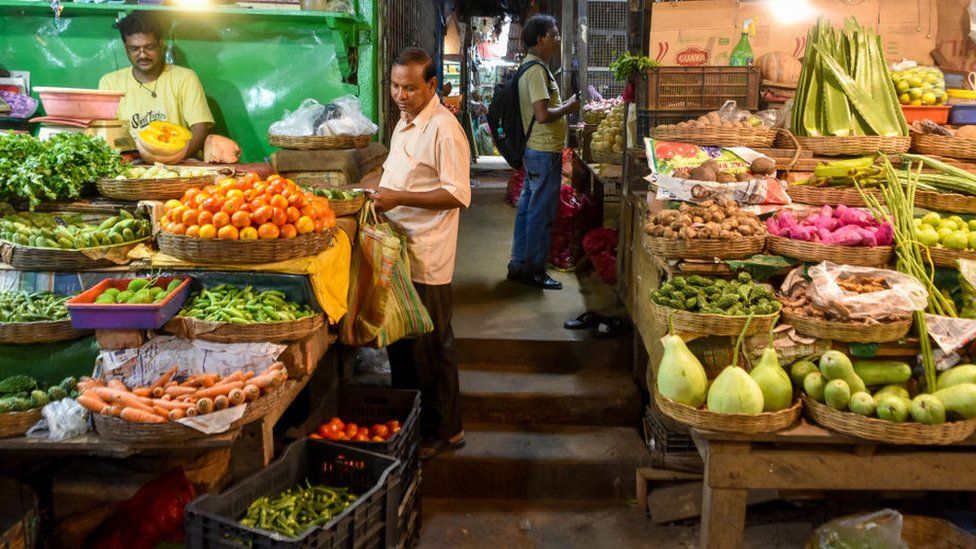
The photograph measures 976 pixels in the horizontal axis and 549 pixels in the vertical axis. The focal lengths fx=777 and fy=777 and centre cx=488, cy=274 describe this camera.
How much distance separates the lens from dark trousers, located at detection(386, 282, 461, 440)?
4.55 m

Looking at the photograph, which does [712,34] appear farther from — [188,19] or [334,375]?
[188,19]

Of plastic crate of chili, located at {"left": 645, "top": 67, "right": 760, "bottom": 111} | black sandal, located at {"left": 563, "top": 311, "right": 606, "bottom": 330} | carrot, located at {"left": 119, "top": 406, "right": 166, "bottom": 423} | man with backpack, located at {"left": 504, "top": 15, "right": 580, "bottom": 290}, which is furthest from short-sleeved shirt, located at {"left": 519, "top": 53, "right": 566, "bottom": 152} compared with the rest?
carrot, located at {"left": 119, "top": 406, "right": 166, "bottom": 423}

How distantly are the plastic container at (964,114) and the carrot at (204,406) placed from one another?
189 inches

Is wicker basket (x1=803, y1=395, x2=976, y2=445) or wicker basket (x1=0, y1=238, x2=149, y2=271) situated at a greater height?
wicker basket (x1=0, y1=238, x2=149, y2=271)

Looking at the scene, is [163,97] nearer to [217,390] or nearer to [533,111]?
[533,111]

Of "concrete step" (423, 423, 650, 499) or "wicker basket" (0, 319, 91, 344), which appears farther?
"concrete step" (423, 423, 650, 499)

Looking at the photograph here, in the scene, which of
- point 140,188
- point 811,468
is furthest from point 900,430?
point 140,188

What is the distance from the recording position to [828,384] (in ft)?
10.7

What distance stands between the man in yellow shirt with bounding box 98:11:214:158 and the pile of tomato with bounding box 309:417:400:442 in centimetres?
260

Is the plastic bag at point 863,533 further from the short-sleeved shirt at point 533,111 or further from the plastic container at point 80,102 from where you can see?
the plastic container at point 80,102

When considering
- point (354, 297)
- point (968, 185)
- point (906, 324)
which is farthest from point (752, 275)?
point (354, 297)

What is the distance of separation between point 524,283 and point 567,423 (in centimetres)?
205

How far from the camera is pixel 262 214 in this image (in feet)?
12.0

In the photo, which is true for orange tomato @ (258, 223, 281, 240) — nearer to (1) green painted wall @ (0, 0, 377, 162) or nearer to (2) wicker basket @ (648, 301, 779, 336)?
(2) wicker basket @ (648, 301, 779, 336)
